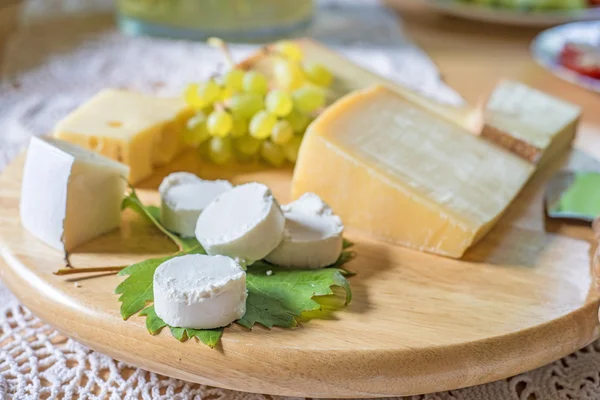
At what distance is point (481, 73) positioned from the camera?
6.02ft

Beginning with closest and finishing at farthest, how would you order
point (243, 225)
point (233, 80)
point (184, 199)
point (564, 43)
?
point (243, 225), point (184, 199), point (233, 80), point (564, 43)

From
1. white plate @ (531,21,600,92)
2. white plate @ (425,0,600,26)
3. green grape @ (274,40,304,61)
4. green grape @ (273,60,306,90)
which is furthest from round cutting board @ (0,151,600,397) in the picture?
white plate @ (425,0,600,26)

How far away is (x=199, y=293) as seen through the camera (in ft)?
2.45

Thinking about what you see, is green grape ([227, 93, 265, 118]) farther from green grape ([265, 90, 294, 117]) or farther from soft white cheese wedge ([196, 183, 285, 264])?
soft white cheese wedge ([196, 183, 285, 264])

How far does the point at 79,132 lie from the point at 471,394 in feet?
2.16

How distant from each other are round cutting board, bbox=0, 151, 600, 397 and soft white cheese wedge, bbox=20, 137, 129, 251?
20 millimetres

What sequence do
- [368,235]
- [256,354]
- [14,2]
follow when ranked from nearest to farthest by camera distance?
[256,354] → [368,235] → [14,2]

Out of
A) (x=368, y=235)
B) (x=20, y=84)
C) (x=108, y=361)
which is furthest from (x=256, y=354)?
(x=20, y=84)

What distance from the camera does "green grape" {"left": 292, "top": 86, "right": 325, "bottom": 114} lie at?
1.21 meters

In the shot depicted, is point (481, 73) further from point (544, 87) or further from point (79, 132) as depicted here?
point (79, 132)

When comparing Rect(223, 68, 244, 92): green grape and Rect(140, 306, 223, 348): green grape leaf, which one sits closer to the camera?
Rect(140, 306, 223, 348): green grape leaf

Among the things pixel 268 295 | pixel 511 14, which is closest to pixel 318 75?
pixel 268 295

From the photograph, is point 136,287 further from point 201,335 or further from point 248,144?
point 248,144

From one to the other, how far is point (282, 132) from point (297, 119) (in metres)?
0.04
